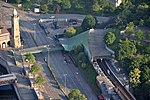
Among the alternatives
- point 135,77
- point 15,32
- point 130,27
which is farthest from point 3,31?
point 135,77

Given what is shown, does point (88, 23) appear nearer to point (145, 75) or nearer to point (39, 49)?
point (39, 49)

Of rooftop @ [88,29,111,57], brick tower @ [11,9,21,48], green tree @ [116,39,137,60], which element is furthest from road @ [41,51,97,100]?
green tree @ [116,39,137,60]

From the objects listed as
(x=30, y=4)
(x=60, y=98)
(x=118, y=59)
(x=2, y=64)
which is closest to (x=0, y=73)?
(x=2, y=64)

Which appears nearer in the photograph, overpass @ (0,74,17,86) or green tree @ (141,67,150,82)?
green tree @ (141,67,150,82)

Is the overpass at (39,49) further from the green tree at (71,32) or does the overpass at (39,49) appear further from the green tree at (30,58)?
the green tree at (71,32)

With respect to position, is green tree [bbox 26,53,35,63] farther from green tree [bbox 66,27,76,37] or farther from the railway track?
green tree [bbox 66,27,76,37]

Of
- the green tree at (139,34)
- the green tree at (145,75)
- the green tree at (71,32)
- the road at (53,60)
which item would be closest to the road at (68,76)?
the road at (53,60)
